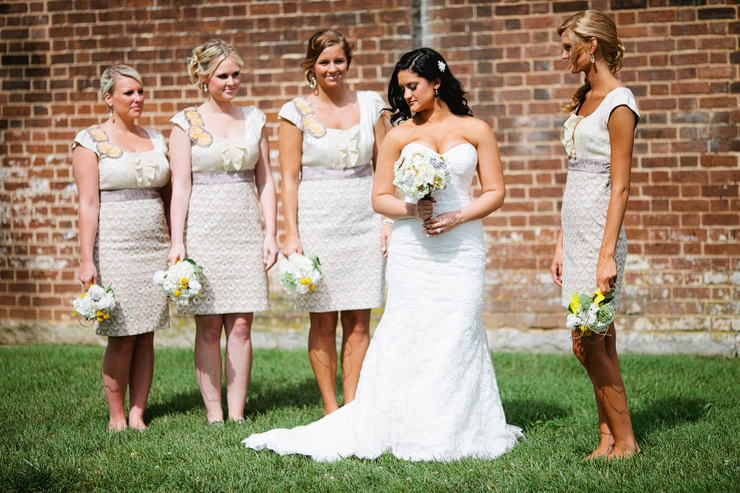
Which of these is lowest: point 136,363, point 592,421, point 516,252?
point 592,421

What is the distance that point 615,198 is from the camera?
3891mm

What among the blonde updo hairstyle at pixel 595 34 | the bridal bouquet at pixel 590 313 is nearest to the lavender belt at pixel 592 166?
the blonde updo hairstyle at pixel 595 34

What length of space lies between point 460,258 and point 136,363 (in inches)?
97.5

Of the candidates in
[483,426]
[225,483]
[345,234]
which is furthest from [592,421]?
[225,483]

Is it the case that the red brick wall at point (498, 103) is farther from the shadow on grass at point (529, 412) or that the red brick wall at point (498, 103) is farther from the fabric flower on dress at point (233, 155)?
the fabric flower on dress at point (233, 155)

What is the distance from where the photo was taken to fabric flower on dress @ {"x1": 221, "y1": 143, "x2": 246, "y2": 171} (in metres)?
5.07

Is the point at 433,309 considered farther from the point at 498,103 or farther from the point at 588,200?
the point at 498,103

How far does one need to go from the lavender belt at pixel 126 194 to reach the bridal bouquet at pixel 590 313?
290cm

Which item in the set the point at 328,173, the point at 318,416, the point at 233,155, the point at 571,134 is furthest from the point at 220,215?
the point at 571,134

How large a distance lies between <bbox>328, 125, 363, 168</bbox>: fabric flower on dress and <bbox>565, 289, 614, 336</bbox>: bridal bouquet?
6.15ft

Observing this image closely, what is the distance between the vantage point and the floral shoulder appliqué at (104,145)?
4977 millimetres

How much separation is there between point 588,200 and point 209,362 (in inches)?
110

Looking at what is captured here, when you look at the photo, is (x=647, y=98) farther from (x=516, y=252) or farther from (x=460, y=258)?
(x=460, y=258)

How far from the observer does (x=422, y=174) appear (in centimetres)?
394
